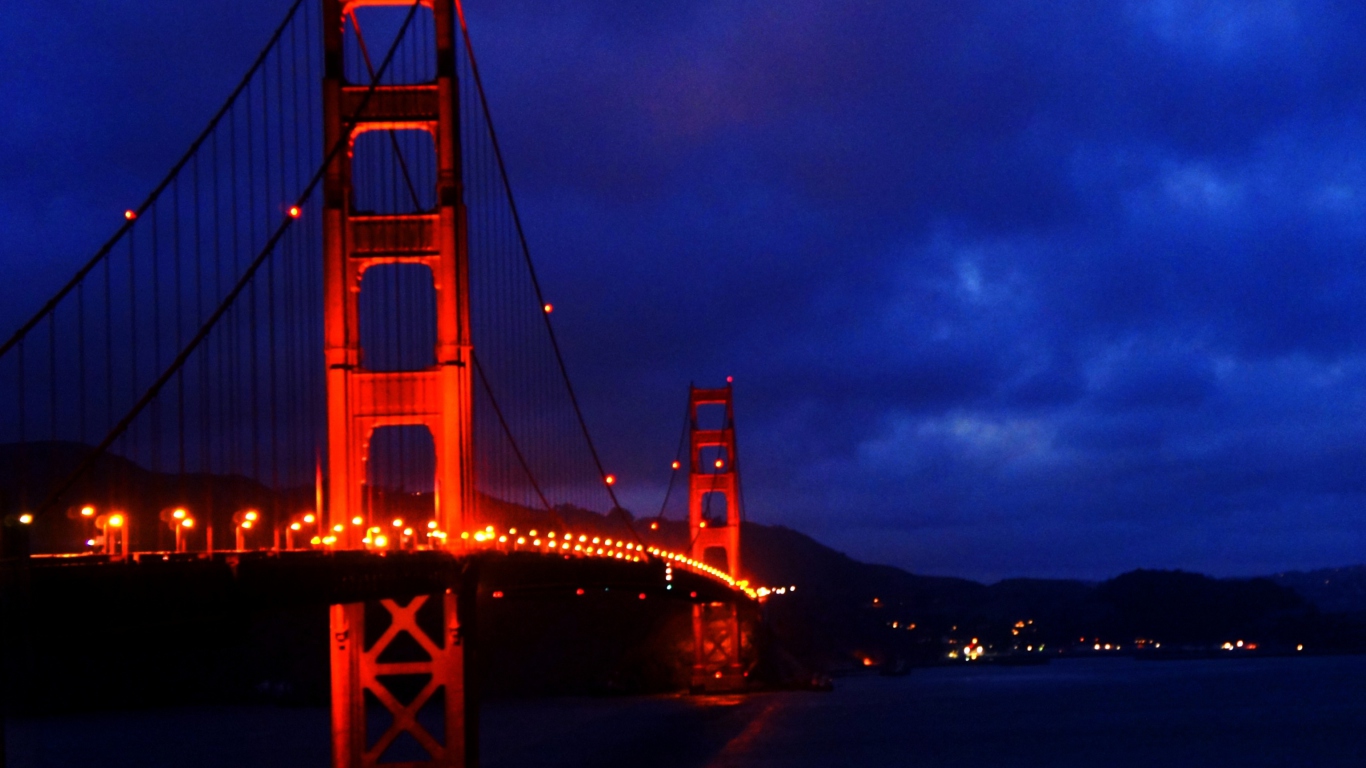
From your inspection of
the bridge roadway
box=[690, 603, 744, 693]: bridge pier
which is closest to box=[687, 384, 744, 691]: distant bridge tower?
box=[690, 603, 744, 693]: bridge pier

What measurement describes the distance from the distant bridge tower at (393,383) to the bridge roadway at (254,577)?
4.23ft

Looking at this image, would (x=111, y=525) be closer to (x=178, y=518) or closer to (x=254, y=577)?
(x=178, y=518)

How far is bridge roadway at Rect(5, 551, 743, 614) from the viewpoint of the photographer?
15.2 metres

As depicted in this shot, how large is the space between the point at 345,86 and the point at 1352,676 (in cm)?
12208

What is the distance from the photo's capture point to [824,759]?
166ft

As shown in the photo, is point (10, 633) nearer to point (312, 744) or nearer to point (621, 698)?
point (312, 744)

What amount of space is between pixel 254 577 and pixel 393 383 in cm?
931

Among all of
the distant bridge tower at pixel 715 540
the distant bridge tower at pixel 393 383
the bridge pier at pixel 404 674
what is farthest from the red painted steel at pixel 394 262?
the distant bridge tower at pixel 715 540

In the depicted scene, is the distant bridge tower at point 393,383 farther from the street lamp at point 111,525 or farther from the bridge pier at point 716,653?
the bridge pier at point 716,653

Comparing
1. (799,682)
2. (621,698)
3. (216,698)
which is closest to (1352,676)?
(799,682)

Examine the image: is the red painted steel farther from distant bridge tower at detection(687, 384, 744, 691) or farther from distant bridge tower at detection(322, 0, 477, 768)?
distant bridge tower at detection(687, 384, 744, 691)

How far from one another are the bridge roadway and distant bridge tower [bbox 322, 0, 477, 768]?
1.29m

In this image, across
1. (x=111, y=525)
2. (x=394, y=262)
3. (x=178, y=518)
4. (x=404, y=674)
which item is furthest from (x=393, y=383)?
(x=111, y=525)

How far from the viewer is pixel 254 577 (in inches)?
722
